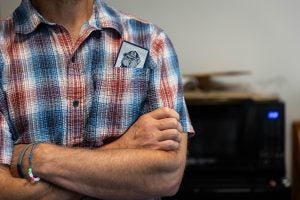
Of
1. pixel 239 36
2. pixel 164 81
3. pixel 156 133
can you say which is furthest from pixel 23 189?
pixel 239 36

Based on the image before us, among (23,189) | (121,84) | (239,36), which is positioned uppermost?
(239,36)

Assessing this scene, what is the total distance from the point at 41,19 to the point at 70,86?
20 cm

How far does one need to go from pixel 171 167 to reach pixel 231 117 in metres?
1.17

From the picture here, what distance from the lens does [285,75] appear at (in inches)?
100.0

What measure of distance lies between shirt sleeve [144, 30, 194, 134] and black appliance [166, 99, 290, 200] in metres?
0.99

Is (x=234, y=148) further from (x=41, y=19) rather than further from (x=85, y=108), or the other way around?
(x=41, y=19)

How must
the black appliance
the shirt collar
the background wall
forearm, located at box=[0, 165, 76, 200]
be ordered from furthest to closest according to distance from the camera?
the background wall < the black appliance < the shirt collar < forearm, located at box=[0, 165, 76, 200]

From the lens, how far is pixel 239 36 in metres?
2.52

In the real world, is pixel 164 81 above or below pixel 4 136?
above

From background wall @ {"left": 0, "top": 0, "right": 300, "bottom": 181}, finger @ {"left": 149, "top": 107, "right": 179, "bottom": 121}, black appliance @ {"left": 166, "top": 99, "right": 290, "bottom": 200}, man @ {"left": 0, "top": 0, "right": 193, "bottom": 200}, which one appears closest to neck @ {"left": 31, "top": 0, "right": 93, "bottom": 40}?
man @ {"left": 0, "top": 0, "right": 193, "bottom": 200}

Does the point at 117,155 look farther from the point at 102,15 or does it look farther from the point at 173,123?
the point at 102,15

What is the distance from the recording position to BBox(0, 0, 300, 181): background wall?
249 cm

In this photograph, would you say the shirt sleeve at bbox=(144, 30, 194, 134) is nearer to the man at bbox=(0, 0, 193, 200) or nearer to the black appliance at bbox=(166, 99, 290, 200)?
the man at bbox=(0, 0, 193, 200)

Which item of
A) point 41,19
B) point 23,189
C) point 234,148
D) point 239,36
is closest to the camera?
point 23,189
